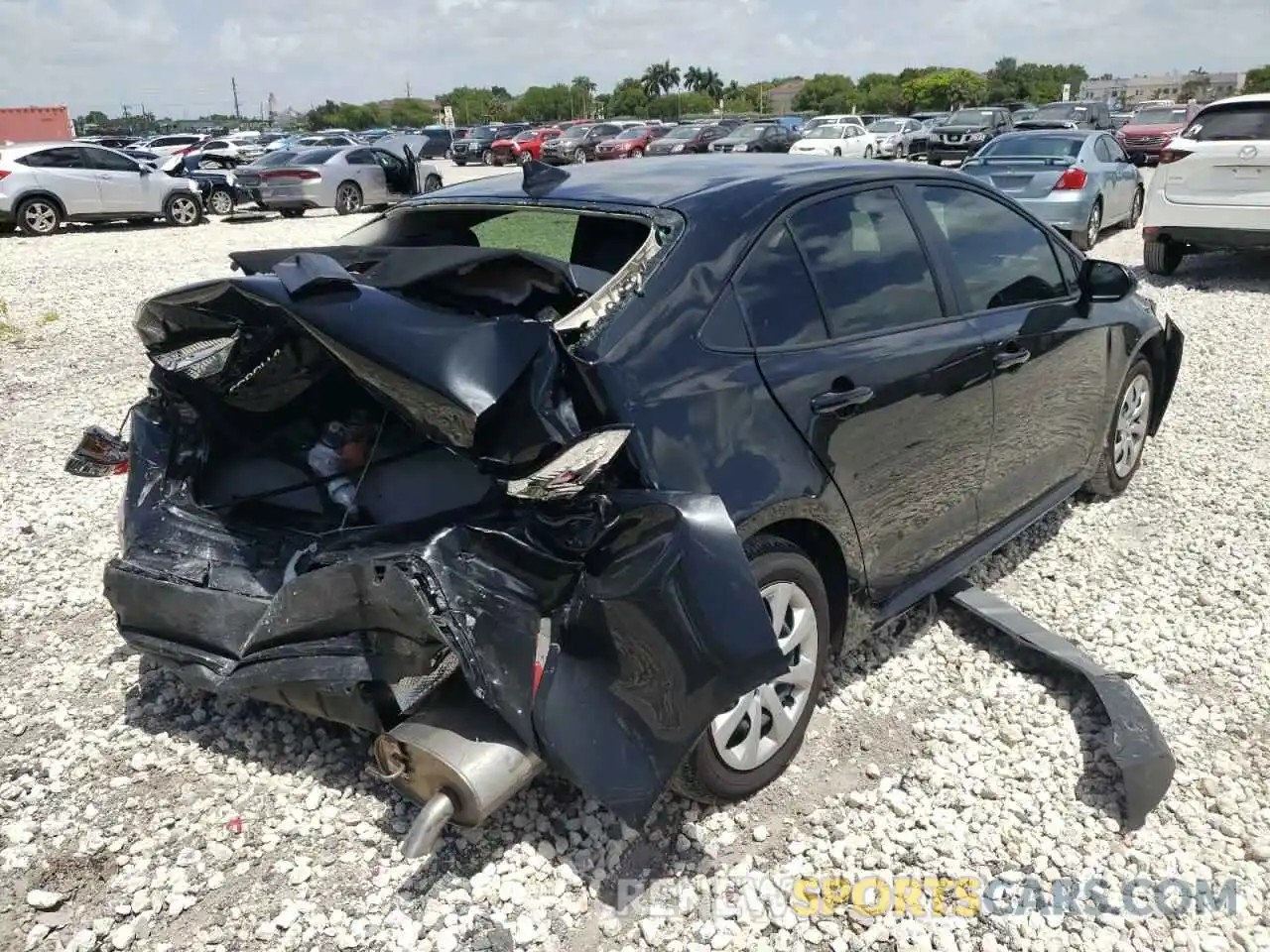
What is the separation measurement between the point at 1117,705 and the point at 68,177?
19765 millimetres

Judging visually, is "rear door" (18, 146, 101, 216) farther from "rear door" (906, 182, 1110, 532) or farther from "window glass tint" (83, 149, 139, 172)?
"rear door" (906, 182, 1110, 532)

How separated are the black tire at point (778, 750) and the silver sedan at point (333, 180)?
18171mm

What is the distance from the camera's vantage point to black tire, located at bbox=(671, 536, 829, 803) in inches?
107

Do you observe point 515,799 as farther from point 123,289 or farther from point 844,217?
point 123,289

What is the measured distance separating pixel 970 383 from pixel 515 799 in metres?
2.12

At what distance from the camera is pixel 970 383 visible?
11.8 ft

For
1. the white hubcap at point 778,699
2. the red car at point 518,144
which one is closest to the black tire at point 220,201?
the red car at point 518,144

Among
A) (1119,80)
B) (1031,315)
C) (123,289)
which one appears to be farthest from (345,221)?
(1119,80)

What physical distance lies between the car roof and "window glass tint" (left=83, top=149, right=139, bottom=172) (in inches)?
698

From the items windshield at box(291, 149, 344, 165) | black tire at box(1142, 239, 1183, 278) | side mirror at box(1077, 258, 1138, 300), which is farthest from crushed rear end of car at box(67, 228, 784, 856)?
windshield at box(291, 149, 344, 165)

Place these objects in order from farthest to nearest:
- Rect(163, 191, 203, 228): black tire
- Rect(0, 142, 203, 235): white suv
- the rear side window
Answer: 1. Rect(163, 191, 203, 228): black tire
2. Rect(0, 142, 203, 235): white suv
3. the rear side window

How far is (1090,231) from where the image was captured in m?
13.3

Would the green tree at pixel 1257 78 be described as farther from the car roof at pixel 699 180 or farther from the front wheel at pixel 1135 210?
the car roof at pixel 699 180

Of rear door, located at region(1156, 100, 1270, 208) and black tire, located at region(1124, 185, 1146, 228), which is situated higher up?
rear door, located at region(1156, 100, 1270, 208)
